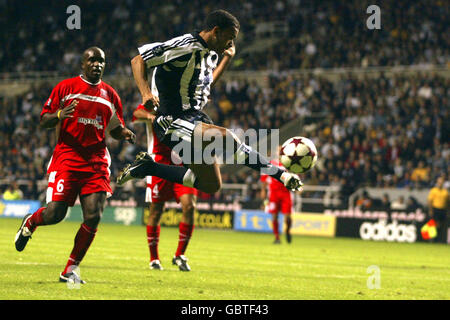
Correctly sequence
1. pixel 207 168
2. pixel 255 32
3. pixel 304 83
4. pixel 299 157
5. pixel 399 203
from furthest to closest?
pixel 255 32 → pixel 304 83 → pixel 399 203 → pixel 299 157 → pixel 207 168

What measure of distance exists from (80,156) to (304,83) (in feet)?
70.1

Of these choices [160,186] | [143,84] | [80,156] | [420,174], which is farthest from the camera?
[420,174]

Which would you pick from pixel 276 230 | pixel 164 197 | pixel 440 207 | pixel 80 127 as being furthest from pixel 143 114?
pixel 440 207

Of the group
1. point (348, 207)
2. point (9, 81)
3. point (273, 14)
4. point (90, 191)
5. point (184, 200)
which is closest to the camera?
point (90, 191)

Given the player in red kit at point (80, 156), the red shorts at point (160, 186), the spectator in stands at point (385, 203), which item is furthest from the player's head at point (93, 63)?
the spectator in stands at point (385, 203)

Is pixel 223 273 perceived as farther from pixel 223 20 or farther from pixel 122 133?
pixel 223 20

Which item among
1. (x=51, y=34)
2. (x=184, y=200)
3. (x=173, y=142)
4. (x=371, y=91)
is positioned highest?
(x=51, y=34)

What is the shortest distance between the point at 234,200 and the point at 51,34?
59.4 feet

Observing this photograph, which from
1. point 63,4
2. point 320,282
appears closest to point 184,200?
point 320,282

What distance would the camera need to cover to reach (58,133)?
779 centimetres

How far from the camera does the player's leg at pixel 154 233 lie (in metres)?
9.60

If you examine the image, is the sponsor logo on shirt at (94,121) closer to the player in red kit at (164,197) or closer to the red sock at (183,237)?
the player in red kit at (164,197)

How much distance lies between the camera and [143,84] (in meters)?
7.38
